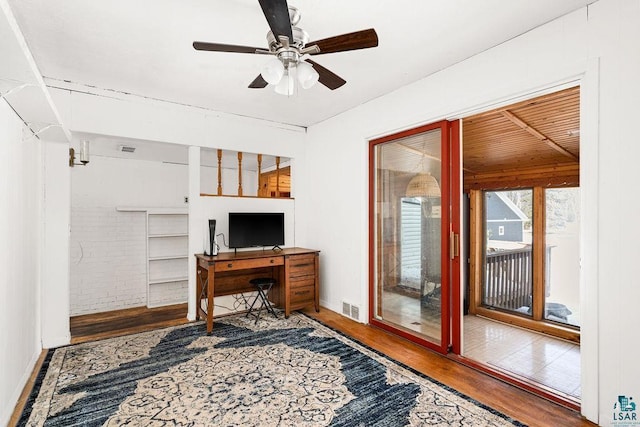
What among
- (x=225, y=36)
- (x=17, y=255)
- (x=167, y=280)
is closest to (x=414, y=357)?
(x=225, y=36)

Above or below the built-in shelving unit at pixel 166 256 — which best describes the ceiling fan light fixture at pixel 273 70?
above

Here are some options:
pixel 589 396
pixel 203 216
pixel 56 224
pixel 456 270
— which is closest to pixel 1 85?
pixel 56 224

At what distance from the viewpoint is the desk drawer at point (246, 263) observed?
148 inches

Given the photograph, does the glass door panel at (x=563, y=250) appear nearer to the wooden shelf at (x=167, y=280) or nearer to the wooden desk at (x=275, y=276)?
the wooden desk at (x=275, y=276)

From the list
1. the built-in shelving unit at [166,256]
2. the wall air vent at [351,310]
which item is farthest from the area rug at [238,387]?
the built-in shelving unit at [166,256]

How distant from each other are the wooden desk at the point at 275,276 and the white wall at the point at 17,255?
1550 mm

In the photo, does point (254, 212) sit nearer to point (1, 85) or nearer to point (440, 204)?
point (440, 204)

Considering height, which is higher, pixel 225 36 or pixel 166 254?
pixel 225 36

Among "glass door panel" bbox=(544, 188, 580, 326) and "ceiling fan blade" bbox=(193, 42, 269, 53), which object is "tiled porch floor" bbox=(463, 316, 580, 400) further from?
"ceiling fan blade" bbox=(193, 42, 269, 53)

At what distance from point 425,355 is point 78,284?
4.88 m

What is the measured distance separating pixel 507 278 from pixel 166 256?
527 centimetres

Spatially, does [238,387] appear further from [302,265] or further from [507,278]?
[507,278]

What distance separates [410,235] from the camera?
3535 mm

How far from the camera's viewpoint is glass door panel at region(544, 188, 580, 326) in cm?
432
